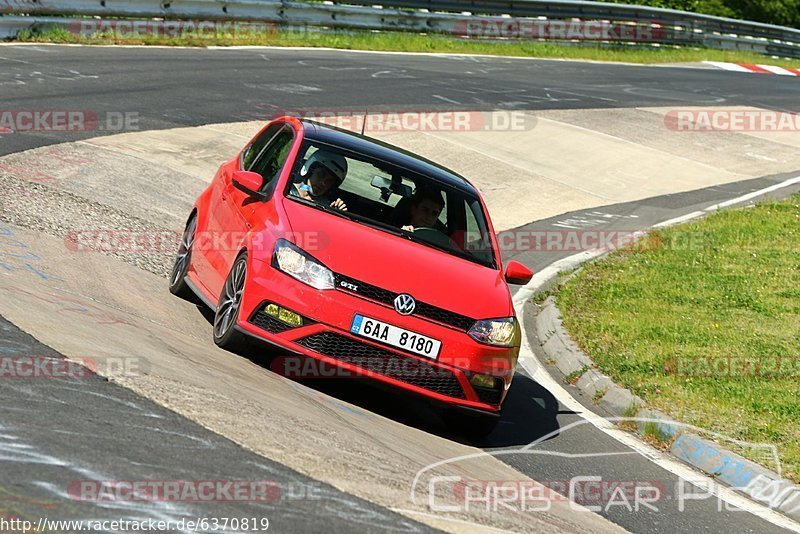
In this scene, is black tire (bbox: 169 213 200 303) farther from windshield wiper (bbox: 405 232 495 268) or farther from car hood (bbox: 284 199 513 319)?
windshield wiper (bbox: 405 232 495 268)

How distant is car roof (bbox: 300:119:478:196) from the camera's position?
9320 millimetres

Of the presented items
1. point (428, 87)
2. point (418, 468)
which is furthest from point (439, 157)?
point (418, 468)

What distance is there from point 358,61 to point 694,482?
1976cm

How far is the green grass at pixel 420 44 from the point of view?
80.7ft

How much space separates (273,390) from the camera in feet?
23.9

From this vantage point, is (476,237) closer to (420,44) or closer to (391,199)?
(391,199)

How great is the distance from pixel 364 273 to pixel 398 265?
1.06 feet

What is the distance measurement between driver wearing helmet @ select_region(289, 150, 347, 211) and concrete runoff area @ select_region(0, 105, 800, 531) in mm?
1271

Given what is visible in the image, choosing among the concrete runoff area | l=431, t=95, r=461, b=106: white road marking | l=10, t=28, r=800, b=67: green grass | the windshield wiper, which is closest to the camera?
the concrete runoff area

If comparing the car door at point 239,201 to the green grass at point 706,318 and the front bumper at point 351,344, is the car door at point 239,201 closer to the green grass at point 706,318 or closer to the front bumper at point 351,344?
the front bumper at point 351,344

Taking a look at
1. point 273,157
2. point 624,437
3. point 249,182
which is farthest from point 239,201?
point 624,437

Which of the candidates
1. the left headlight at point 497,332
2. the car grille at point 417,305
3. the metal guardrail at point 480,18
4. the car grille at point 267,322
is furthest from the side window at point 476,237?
the metal guardrail at point 480,18

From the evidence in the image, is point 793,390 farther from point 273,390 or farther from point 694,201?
point 694,201

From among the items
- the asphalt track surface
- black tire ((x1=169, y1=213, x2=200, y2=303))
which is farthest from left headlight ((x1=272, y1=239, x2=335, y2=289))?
black tire ((x1=169, y1=213, x2=200, y2=303))
